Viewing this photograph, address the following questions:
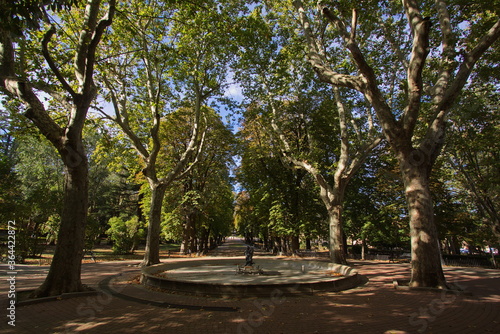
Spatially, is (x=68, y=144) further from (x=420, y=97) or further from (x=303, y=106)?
(x=303, y=106)

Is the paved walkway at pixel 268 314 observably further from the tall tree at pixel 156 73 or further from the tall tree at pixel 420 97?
the tall tree at pixel 156 73

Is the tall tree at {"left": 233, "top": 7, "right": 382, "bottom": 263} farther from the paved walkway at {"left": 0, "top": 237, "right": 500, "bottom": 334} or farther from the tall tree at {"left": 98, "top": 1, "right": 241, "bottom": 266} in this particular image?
the paved walkway at {"left": 0, "top": 237, "right": 500, "bottom": 334}

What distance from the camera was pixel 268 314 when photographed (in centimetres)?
560

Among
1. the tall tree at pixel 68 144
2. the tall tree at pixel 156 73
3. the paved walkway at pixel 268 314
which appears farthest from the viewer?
the tall tree at pixel 156 73

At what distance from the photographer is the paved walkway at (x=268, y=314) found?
4711 mm

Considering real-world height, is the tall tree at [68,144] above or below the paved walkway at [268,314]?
above

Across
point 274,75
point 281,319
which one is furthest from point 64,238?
point 274,75

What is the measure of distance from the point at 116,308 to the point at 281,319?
3804mm

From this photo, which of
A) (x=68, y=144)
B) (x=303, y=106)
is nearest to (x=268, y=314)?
(x=68, y=144)

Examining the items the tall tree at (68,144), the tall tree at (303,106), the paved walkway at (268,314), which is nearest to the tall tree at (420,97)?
the paved walkway at (268,314)

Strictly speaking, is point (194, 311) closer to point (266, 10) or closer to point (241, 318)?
point (241, 318)

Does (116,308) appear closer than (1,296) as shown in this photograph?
Yes

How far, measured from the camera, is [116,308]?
6.03m

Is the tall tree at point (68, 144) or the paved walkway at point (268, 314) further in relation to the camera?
the tall tree at point (68, 144)
